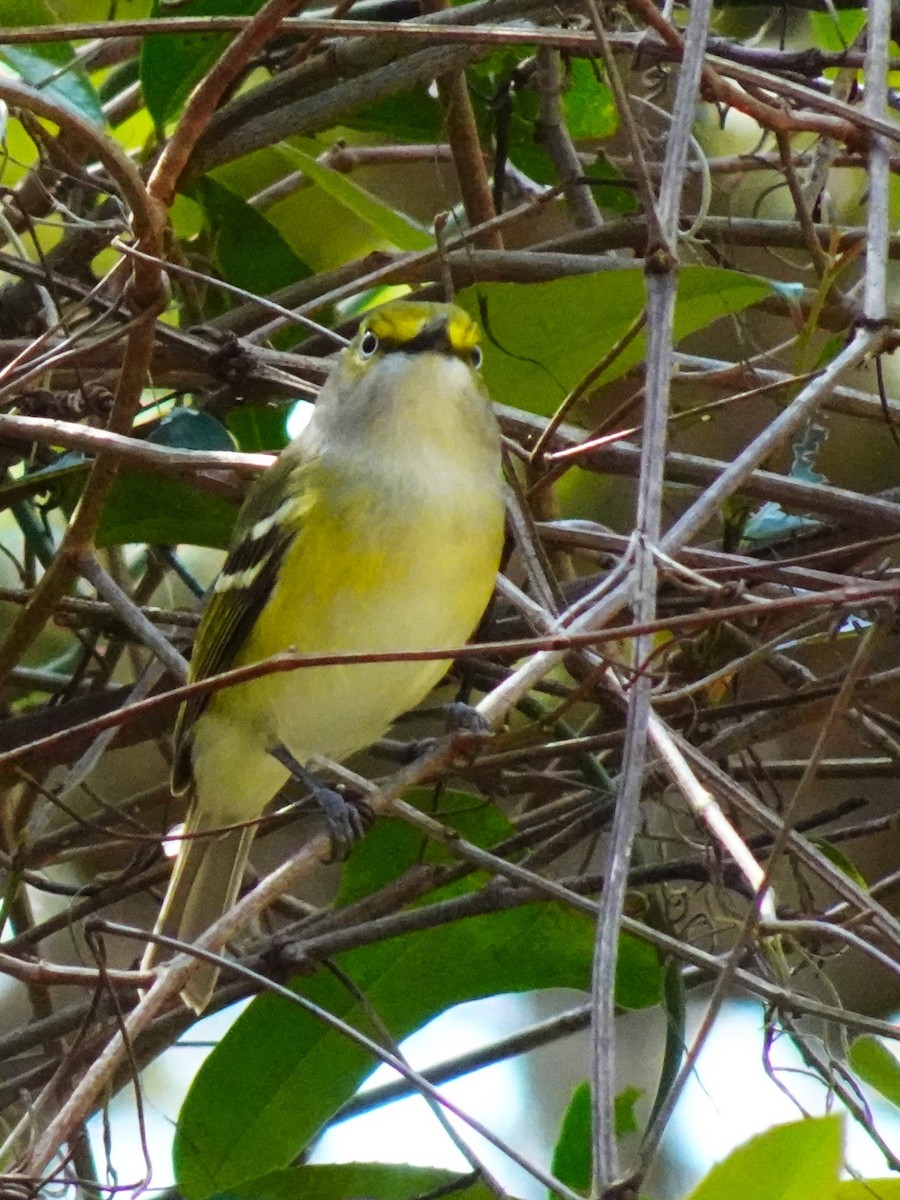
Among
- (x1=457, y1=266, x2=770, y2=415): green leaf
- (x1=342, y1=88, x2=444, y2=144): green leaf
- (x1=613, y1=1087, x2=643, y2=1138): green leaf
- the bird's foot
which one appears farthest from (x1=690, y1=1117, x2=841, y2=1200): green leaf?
(x1=342, y1=88, x2=444, y2=144): green leaf

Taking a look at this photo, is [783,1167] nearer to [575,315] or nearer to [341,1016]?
[341,1016]

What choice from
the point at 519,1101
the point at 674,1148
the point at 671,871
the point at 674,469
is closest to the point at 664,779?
the point at 671,871

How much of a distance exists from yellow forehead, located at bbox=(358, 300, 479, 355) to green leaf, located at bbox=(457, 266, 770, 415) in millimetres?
58

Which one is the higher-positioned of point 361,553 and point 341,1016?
point 361,553

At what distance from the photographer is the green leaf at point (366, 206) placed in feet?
8.38

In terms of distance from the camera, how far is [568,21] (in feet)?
8.07

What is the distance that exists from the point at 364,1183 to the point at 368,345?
1.25 metres

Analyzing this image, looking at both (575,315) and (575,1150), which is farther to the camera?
(575,315)

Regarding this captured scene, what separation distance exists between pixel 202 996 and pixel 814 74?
1.65 meters

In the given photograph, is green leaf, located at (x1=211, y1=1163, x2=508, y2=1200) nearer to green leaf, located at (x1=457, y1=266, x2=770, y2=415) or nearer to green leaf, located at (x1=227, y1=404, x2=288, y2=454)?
green leaf, located at (x1=457, y1=266, x2=770, y2=415)

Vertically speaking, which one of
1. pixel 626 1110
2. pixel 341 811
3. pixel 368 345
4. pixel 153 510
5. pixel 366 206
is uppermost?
pixel 366 206

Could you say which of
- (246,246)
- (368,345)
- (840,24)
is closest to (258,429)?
(246,246)

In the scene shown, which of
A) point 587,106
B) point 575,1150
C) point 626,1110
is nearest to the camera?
point 575,1150

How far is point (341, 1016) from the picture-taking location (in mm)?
2264
